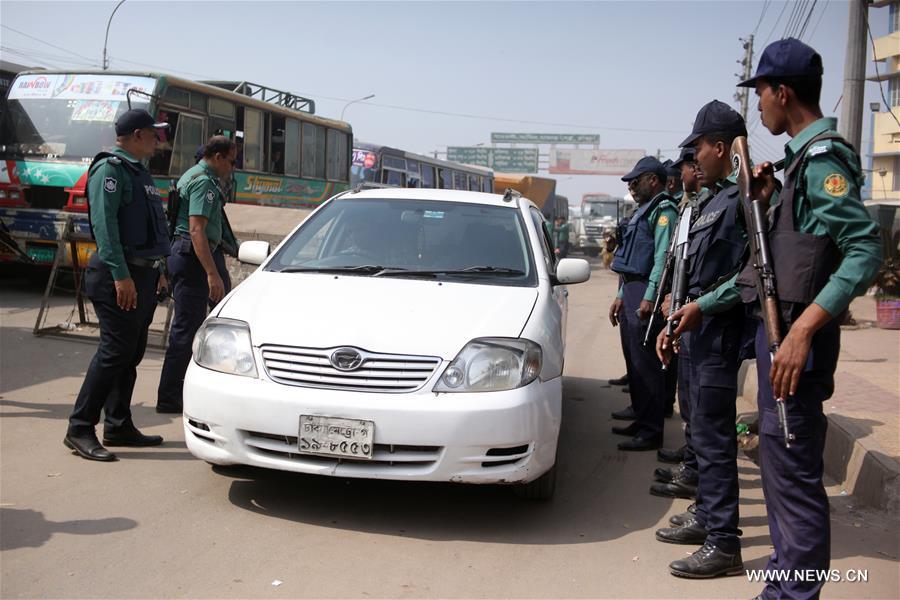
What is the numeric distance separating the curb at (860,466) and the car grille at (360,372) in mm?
2527

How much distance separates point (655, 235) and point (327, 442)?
2.94m

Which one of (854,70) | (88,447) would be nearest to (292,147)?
(854,70)

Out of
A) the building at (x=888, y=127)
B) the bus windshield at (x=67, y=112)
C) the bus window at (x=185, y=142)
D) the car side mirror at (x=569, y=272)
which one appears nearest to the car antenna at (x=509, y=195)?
the car side mirror at (x=569, y=272)

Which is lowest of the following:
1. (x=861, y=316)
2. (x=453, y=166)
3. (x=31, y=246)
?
(x=861, y=316)

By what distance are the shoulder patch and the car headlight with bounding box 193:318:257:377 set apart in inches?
102

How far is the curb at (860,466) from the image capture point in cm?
464

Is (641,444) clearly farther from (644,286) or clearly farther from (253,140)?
(253,140)

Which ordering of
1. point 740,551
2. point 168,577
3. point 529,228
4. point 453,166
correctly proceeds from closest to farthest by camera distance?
point 168,577
point 740,551
point 529,228
point 453,166

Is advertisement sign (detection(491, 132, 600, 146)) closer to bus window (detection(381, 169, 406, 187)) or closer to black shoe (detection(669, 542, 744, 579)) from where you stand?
bus window (detection(381, 169, 406, 187))

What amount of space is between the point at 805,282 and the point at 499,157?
78.9 metres

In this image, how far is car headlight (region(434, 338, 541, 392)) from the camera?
13.3 ft

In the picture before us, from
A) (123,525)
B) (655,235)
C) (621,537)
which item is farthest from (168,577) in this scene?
(655,235)

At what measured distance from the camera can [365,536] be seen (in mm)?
4016

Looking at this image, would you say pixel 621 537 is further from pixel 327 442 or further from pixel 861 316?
pixel 861 316
